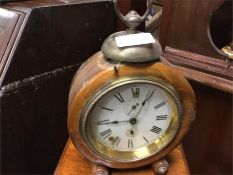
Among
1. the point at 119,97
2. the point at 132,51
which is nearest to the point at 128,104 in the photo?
Result: the point at 119,97

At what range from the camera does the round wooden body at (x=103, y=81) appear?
65 centimetres

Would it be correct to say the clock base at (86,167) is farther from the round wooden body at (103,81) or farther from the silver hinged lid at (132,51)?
the silver hinged lid at (132,51)

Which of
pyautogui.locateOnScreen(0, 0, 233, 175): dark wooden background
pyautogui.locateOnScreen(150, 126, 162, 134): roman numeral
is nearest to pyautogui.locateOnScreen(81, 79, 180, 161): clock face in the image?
pyautogui.locateOnScreen(150, 126, 162, 134): roman numeral

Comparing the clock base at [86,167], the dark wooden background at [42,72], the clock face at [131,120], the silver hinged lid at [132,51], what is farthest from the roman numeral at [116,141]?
the dark wooden background at [42,72]

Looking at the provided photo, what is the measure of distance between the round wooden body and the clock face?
17mm

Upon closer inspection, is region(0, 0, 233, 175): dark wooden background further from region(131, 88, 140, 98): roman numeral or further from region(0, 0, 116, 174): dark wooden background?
region(131, 88, 140, 98): roman numeral

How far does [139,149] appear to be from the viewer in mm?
784

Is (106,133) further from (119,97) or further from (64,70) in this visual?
(64,70)

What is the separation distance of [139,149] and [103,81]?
245 millimetres

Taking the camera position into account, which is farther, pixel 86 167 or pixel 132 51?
pixel 86 167

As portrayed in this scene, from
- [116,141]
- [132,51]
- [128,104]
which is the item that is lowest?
[116,141]

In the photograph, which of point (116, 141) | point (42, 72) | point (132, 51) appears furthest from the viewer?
point (42, 72)

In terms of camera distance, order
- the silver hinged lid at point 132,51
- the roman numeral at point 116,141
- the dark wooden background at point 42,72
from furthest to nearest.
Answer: the dark wooden background at point 42,72
the roman numeral at point 116,141
the silver hinged lid at point 132,51

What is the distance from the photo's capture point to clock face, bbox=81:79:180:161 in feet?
2.24
